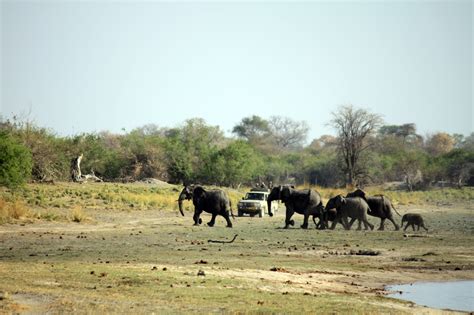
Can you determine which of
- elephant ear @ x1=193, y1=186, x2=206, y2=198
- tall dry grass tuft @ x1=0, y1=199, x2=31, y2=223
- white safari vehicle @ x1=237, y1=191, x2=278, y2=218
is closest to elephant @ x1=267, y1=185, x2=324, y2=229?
elephant ear @ x1=193, y1=186, x2=206, y2=198

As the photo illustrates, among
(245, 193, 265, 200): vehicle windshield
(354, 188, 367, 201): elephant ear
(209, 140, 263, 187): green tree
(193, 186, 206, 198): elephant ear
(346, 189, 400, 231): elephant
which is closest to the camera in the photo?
(193, 186, 206, 198): elephant ear

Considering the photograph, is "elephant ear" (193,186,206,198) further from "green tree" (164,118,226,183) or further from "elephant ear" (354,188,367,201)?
"green tree" (164,118,226,183)

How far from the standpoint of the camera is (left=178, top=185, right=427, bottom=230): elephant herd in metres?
36.3

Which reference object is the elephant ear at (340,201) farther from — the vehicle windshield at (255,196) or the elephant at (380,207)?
the vehicle windshield at (255,196)

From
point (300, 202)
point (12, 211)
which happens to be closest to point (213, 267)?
point (12, 211)

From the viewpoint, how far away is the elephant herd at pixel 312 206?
36.3 metres

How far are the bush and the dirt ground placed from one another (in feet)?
19.4

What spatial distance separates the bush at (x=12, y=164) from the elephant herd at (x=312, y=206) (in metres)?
9.40

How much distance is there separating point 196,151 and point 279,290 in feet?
198

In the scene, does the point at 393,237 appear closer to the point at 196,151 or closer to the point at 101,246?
the point at 101,246

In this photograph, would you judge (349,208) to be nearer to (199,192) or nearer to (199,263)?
(199,192)

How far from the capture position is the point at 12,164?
41.4 metres

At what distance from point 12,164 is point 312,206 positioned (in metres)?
15.1

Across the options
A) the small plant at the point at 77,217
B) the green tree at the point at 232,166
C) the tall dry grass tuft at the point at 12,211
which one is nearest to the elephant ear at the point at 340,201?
the small plant at the point at 77,217
